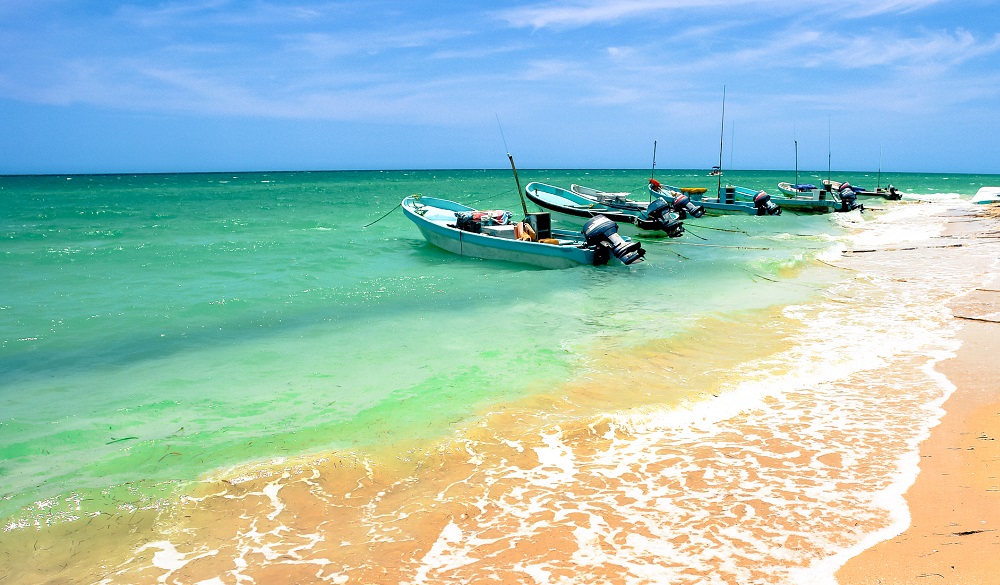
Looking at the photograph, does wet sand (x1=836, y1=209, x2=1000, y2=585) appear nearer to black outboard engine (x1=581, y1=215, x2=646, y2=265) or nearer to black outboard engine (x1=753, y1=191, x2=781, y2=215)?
black outboard engine (x1=581, y1=215, x2=646, y2=265)

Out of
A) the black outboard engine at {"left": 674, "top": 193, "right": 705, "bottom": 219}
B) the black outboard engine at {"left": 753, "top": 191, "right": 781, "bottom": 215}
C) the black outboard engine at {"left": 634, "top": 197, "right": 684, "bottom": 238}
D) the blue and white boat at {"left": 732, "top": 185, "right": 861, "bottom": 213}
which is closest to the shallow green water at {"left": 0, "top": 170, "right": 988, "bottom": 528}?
the black outboard engine at {"left": 634, "top": 197, "right": 684, "bottom": 238}

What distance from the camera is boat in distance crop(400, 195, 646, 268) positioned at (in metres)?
17.1

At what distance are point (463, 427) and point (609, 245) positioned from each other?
1137cm

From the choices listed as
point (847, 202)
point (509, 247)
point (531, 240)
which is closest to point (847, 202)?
point (847, 202)

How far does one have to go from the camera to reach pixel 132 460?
595 centimetres

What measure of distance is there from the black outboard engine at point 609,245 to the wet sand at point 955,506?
959 cm

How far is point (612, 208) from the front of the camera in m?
27.5

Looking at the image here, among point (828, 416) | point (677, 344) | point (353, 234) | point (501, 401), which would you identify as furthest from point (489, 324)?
point (353, 234)

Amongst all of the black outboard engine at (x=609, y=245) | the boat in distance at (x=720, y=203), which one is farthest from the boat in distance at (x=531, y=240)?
the boat in distance at (x=720, y=203)

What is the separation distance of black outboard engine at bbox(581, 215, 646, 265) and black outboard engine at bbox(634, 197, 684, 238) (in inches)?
243

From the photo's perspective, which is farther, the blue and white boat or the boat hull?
the blue and white boat

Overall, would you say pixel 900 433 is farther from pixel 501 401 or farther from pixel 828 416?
pixel 501 401

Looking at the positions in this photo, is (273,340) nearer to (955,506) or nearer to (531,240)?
(955,506)

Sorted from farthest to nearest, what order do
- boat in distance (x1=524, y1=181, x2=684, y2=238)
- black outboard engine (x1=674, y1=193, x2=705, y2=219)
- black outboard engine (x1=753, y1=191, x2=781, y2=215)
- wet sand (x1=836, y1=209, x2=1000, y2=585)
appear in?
black outboard engine (x1=753, y1=191, x2=781, y2=215)
black outboard engine (x1=674, y1=193, x2=705, y2=219)
boat in distance (x1=524, y1=181, x2=684, y2=238)
wet sand (x1=836, y1=209, x2=1000, y2=585)
